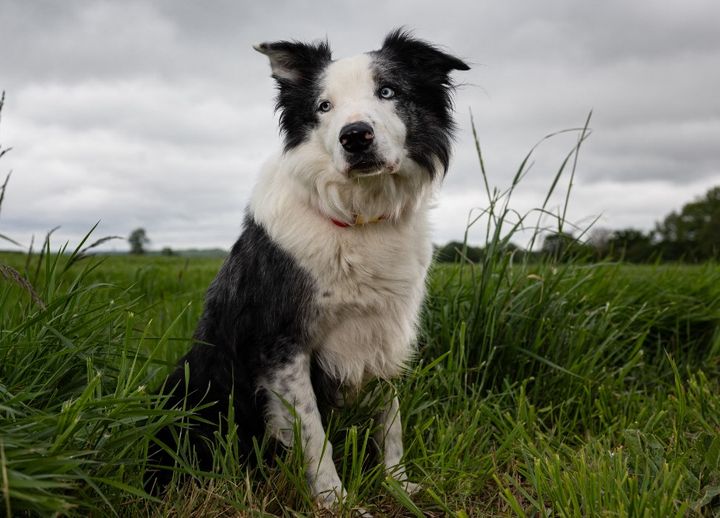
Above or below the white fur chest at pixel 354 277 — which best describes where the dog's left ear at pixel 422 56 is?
above

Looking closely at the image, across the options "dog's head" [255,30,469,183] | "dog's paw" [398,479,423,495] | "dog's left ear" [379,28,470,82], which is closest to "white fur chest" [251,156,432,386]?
"dog's head" [255,30,469,183]

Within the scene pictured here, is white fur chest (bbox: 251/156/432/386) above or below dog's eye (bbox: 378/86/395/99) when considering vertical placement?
below

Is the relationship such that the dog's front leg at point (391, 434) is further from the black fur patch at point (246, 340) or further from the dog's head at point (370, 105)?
the dog's head at point (370, 105)

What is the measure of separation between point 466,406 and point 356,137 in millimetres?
1469

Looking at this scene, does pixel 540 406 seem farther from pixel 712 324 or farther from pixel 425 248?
pixel 712 324

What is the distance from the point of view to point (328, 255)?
8.99ft

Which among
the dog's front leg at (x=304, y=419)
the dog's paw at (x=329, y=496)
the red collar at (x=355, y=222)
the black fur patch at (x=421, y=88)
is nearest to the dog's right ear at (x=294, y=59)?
the black fur patch at (x=421, y=88)

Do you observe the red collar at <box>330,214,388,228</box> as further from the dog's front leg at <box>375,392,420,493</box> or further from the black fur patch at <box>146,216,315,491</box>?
the dog's front leg at <box>375,392,420,493</box>

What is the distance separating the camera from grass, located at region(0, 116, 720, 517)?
6.70ft

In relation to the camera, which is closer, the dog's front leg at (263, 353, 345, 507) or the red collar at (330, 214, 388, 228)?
the dog's front leg at (263, 353, 345, 507)

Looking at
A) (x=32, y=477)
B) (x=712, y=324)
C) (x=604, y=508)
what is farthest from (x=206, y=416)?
(x=712, y=324)

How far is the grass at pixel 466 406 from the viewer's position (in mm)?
2041

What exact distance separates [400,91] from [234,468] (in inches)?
67.7

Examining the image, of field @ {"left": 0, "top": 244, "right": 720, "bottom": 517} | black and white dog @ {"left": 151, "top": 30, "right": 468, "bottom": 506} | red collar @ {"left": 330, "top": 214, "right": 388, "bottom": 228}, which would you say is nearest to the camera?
field @ {"left": 0, "top": 244, "right": 720, "bottom": 517}
